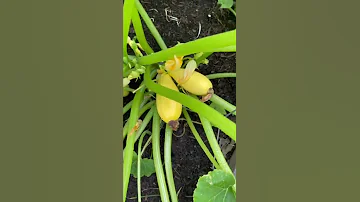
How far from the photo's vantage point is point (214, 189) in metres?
1.21

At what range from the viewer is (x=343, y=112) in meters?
0.29

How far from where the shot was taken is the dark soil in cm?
172

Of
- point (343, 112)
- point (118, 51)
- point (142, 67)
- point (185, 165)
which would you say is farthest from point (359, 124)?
point (185, 165)

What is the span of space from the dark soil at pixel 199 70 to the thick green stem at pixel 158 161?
7.7 inches

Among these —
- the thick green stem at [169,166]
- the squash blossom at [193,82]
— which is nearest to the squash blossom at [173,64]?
the squash blossom at [193,82]

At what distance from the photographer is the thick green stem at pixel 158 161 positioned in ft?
4.72

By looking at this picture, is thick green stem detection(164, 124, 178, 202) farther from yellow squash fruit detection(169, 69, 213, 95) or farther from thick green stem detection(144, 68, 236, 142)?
thick green stem detection(144, 68, 236, 142)

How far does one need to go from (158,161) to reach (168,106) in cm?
18

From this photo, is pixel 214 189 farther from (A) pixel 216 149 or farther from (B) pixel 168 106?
(B) pixel 168 106

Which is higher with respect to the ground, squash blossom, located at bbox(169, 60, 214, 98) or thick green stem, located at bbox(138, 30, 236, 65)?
squash blossom, located at bbox(169, 60, 214, 98)

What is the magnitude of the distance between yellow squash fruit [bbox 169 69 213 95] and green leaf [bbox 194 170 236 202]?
0.36 meters

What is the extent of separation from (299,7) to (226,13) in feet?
5.01

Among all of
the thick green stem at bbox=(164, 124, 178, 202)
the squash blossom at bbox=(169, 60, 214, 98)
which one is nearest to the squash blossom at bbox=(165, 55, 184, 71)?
the squash blossom at bbox=(169, 60, 214, 98)

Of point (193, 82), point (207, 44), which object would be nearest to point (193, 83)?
point (193, 82)
